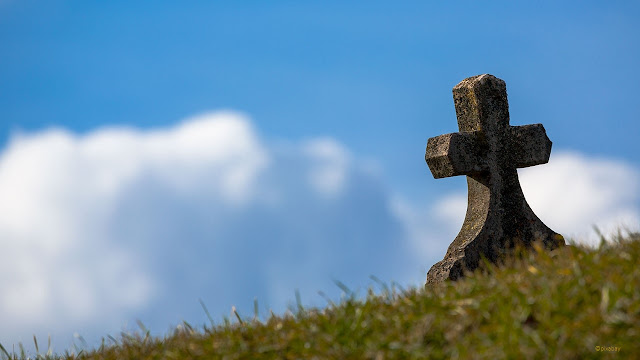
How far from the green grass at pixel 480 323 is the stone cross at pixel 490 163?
10.5ft

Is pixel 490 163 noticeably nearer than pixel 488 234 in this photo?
No

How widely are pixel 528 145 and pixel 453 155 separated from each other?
52.0 inches

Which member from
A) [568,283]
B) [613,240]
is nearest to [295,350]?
[568,283]

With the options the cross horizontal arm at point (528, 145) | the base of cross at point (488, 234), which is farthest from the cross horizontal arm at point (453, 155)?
the cross horizontal arm at point (528, 145)

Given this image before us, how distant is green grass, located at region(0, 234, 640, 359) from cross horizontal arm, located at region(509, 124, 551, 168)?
3826 mm

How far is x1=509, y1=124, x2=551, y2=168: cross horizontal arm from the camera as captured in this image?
29.7 ft

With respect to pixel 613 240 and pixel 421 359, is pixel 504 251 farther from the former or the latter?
pixel 421 359

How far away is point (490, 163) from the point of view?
8.77 metres

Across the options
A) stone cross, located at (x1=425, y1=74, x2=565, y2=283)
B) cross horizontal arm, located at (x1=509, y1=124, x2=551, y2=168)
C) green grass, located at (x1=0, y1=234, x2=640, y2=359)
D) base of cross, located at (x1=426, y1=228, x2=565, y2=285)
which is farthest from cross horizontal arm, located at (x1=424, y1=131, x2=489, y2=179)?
green grass, located at (x1=0, y1=234, x2=640, y2=359)

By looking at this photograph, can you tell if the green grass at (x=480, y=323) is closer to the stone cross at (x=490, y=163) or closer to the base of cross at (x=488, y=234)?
the base of cross at (x=488, y=234)

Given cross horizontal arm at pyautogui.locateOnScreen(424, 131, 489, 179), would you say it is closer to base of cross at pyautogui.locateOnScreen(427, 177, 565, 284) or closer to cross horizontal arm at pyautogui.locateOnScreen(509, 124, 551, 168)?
base of cross at pyautogui.locateOnScreen(427, 177, 565, 284)

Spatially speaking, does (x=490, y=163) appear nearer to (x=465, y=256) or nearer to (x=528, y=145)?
(x=528, y=145)

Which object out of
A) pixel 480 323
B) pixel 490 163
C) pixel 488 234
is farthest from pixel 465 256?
pixel 480 323

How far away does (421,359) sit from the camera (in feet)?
12.9
